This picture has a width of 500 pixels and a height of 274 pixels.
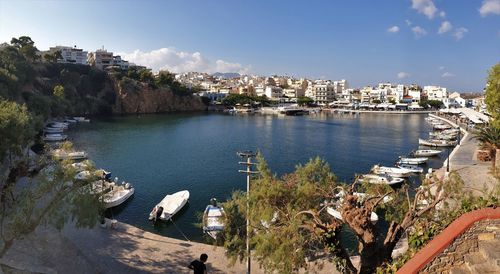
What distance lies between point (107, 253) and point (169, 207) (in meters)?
7.85

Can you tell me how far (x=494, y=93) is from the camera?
26.4m

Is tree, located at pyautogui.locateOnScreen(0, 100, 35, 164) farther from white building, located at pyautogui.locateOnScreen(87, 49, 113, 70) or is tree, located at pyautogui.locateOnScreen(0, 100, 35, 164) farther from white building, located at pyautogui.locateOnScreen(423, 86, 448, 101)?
white building, located at pyautogui.locateOnScreen(423, 86, 448, 101)

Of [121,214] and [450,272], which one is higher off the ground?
[450,272]

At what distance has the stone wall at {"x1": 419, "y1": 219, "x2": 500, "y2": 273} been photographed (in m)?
5.48

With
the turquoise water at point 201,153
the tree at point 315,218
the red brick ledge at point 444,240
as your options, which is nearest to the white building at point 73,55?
the turquoise water at point 201,153

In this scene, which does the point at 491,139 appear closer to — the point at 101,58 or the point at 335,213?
the point at 335,213

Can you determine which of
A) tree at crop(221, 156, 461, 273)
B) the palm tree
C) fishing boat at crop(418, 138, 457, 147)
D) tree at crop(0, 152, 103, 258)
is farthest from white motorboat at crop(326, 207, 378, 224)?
fishing boat at crop(418, 138, 457, 147)

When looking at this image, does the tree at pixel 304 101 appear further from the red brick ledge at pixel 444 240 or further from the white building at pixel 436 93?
the red brick ledge at pixel 444 240

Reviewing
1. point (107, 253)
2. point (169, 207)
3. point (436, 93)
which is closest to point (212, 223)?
point (169, 207)

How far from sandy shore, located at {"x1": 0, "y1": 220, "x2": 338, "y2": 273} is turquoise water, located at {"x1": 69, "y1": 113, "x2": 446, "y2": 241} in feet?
11.3

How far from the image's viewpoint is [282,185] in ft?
39.0

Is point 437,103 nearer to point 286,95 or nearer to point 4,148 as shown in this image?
point 286,95

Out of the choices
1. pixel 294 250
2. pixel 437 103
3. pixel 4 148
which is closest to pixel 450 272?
pixel 294 250

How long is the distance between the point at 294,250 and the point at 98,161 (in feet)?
114
